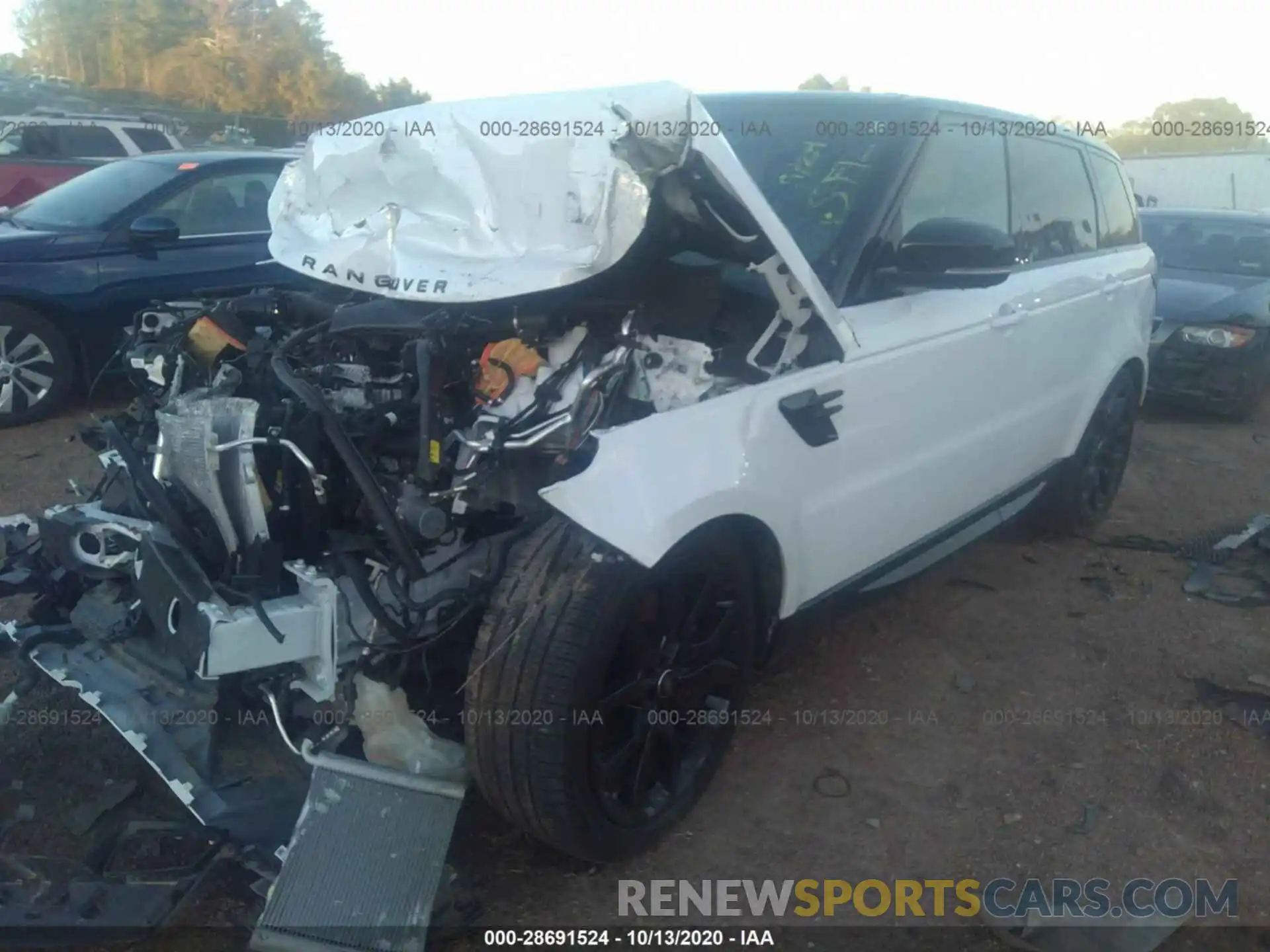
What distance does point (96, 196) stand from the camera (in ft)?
21.0

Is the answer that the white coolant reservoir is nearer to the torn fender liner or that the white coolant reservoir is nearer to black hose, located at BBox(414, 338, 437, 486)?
black hose, located at BBox(414, 338, 437, 486)

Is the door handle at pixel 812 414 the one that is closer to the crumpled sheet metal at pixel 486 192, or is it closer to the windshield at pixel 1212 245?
the crumpled sheet metal at pixel 486 192

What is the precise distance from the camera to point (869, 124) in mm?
3375

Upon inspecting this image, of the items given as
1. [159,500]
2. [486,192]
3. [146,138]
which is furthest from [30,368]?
[146,138]

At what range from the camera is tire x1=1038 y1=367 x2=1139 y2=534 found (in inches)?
189

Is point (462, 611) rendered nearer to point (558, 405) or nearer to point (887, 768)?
point (558, 405)

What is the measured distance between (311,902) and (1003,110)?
11.8ft

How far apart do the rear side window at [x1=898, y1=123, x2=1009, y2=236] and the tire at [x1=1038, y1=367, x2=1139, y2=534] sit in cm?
141

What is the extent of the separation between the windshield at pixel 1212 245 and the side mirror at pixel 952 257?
21.3 feet

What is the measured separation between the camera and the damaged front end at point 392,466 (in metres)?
2.46

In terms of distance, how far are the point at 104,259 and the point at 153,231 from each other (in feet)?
1.90

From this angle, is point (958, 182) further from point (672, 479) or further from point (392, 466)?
point (392, 466)

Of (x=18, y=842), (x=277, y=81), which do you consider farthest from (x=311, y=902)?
(x=277, y=81)

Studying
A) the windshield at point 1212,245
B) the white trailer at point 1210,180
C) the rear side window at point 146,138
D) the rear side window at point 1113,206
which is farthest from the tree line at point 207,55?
the rear side window at point 1113,206
